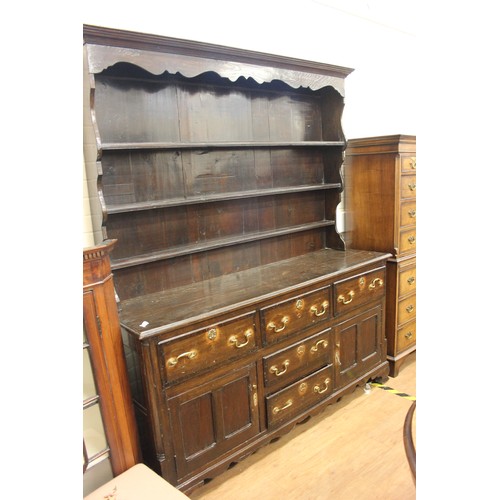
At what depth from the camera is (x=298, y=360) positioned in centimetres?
211

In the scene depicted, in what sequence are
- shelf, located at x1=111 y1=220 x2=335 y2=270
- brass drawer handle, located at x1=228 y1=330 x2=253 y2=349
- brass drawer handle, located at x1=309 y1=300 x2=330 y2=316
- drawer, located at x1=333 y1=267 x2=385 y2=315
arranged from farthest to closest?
drawer, located at x1=333 y1=267 x2=385 y2=315 < brass drawer handle, located at x1=309 y1=300 x2=330 y2=316 < shelf, located at x1=111 y1=220 x2=335 y2=270 < brass drawer handle, located at x1=228 y1=330 x2=253 y2=349

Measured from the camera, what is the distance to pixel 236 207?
2.36 metres

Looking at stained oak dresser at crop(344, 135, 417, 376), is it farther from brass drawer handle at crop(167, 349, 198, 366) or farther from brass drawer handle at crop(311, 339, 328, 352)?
brass drawer handle at crop(167, 349, 198, 366)

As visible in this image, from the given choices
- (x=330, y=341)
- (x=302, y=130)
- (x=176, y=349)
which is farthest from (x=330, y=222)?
(x=176, y=349)

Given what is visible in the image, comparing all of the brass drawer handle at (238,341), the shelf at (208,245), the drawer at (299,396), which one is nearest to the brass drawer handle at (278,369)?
the drawer at (299,396)

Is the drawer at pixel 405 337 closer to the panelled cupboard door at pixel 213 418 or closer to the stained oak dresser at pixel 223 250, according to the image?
the stained oak dresser at pixel 223 250

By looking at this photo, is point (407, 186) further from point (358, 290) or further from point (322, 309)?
point (322, 309)

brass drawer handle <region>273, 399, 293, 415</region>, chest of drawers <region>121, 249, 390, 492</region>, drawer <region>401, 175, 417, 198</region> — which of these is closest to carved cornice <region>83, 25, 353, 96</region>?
drawer <region>401, 175, 417, 198</region>

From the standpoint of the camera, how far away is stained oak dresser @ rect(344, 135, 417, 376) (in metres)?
2.59

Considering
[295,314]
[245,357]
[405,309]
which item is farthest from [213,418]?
[405,309]
